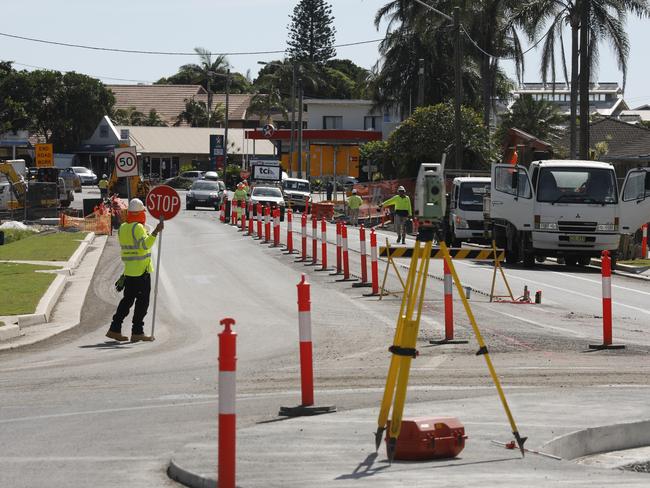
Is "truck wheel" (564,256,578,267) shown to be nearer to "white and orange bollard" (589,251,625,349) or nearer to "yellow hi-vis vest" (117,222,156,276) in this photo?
"white and orange bollard" (589,251,625,349)

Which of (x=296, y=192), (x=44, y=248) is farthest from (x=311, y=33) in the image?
(x=44, y=248)

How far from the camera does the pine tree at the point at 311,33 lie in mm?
134625

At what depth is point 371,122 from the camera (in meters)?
112

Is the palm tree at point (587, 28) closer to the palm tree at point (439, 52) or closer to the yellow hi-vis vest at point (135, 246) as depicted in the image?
the palm tree at point (439, 52)

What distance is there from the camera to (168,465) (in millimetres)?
8578

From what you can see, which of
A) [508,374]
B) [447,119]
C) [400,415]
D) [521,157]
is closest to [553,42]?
[521,157]

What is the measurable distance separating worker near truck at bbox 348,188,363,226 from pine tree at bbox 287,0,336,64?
3125 inches

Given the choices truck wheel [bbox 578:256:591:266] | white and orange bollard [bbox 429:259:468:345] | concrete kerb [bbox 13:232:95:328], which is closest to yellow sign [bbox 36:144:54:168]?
concrete kerb [bbox 13:232:95:328]

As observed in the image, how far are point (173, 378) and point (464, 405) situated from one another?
12.0 feet

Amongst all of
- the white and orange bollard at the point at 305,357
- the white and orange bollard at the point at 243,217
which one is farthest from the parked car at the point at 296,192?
the white and orange bollard at the point at 305,357

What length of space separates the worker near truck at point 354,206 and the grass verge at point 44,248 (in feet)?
50.5

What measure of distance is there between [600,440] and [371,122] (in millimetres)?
103355

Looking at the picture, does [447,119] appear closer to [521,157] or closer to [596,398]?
[521,157]

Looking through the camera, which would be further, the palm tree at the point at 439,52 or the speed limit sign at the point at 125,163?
the palm tree at the point at 439,52
